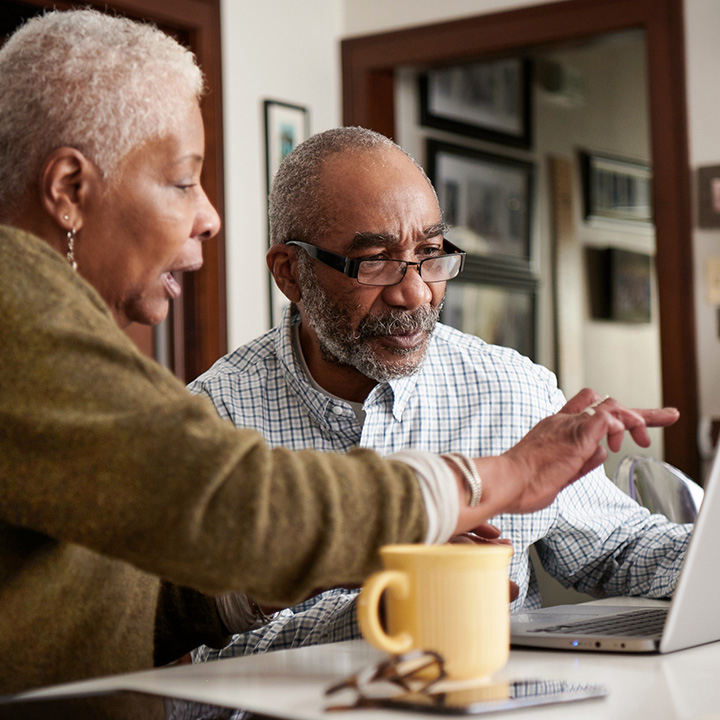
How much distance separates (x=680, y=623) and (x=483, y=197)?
319 centimetres

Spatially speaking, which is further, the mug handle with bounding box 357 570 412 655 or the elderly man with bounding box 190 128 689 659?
the elderly man with bounding box 190 128 689 659

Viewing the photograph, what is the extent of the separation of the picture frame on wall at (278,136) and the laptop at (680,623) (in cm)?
231

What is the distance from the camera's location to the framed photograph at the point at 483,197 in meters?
3.88

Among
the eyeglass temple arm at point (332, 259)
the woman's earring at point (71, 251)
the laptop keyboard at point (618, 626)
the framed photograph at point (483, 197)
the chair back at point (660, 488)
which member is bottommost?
the laptop keyboard at point (618, 626)

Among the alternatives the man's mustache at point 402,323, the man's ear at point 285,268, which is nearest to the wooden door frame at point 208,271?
the man's ear at point 285,268

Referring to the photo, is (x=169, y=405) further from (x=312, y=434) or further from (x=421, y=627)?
(x=312, y=434)

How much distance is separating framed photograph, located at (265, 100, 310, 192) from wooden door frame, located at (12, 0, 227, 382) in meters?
0.19

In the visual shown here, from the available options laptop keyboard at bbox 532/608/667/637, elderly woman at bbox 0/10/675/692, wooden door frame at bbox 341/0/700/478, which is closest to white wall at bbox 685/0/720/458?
wooden door frame at bbox 341/0/700/478

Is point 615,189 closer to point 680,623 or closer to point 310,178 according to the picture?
point 310,178

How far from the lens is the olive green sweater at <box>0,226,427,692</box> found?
0.81m

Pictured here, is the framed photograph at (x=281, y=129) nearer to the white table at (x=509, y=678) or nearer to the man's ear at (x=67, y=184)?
the man's ear at (x=67, y=184)

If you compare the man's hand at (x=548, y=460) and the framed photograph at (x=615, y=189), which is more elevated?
the framed photograph at (x=615, y=189)

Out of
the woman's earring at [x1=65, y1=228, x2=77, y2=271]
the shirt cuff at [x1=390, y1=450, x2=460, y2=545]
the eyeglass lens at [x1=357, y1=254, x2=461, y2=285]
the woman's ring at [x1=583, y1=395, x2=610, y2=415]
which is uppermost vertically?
the eyeglass lens at [x1=357, y1=254, x2=461, y2=285]

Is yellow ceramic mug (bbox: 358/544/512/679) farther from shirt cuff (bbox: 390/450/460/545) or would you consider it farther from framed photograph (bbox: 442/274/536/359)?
framed photograph (bbox: 442/274/536/359)
